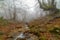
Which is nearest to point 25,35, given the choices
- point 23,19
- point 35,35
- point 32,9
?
point 35,35

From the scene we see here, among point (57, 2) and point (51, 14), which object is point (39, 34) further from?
point (57, 2)

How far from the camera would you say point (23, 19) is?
30.6ft

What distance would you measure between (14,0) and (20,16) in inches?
42.7

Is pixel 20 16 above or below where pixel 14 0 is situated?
below

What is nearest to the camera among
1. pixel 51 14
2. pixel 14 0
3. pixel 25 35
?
pixel 25 35

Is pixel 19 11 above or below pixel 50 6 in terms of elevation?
below

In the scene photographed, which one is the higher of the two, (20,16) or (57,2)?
(57,2)

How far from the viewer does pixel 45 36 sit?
612 centimetres

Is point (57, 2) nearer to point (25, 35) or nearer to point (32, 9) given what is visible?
point (32, 9)

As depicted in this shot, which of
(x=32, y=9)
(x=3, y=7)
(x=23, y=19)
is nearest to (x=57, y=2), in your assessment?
(x=32, y=9)

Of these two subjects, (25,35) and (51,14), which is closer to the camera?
(25,35)

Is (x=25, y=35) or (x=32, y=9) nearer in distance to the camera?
(x=25, y=35)

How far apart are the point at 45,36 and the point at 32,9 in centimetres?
393

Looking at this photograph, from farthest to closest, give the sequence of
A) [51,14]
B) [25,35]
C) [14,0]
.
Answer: [14,0], [51,14], [25,35]
